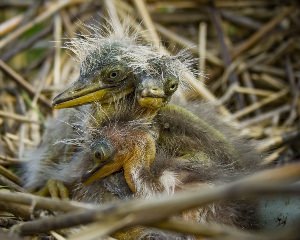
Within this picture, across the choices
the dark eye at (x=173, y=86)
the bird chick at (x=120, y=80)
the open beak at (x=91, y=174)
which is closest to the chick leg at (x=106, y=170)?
the open beak at (x=91, y=174)

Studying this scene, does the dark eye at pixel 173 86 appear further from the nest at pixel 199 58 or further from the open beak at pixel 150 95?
the nest at pixel 199 58

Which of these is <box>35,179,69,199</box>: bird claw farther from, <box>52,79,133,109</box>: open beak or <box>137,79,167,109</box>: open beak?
<box>137,79,167,109</box>: open beak

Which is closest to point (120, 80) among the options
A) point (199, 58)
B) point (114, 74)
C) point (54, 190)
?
point (114, 74)

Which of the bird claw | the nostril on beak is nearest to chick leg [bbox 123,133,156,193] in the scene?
the nostril on beak

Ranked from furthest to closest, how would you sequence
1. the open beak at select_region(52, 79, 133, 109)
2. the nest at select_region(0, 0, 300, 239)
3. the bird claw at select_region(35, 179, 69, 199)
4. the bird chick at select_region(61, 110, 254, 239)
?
the nest at select_region(0, 0, 300, 239) < the bird claw at select_region(35, 179, 69, 199) < the open beak at select_region(52, 79, 133, 109) < the bird chick at select_region(61, 110, 254, 239)

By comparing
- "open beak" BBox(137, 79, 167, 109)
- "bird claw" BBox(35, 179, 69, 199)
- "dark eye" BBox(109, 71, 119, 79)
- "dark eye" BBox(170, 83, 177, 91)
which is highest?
"dark eye" BBox(109, 71, 119, 79)

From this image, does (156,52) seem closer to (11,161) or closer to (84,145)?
(84,145)

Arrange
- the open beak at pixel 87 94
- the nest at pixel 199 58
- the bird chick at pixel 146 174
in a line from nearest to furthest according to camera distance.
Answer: the bird chick at pixel 146 174 → the open beak at pixel 87 94 → the nest at pixel 199 58
